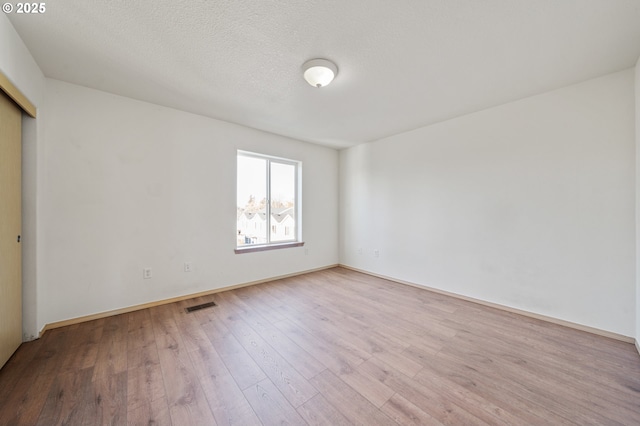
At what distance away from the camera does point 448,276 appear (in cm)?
333

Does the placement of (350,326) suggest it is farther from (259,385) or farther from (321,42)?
(321,42)

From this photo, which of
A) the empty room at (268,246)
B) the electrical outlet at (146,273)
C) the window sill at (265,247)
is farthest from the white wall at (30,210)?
the window sill at (265,247)

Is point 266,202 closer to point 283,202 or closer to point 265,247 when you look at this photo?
point 283,202

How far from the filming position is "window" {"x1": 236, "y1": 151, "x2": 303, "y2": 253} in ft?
12.4

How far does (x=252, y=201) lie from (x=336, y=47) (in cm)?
264

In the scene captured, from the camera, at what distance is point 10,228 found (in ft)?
6.05

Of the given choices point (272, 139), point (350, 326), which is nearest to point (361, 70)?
point (272, 139)

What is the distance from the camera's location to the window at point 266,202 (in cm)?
377

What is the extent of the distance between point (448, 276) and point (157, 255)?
3.93 m

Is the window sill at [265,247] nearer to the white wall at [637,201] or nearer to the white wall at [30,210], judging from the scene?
the white wall at [30,210]

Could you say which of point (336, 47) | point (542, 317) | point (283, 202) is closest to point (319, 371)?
point (336, 47)

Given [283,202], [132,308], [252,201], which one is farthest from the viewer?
[283,202]

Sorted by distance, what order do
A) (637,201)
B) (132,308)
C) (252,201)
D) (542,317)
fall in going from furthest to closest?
(252,201)
(132,308)
(542,317)
(637,201)

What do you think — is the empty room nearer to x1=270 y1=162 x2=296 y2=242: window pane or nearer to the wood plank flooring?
the wood plank flooring
